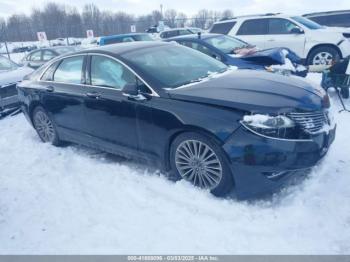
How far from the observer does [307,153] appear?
2.97 meters

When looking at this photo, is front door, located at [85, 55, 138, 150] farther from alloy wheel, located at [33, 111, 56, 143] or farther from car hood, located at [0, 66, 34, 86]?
car hood, located at [0, 66, 34, 86]

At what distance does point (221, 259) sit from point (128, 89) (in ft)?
6.68

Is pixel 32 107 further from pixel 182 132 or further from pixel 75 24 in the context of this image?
pixel 75 24

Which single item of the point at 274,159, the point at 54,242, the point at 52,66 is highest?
the point at 52,66

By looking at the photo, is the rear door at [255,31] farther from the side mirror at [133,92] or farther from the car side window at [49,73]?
the side mirror at [133,92]

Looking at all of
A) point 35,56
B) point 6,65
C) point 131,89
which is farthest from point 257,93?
point 35,56

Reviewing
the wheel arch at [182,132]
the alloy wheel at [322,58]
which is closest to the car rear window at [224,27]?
the alloy wheel at [322,58]

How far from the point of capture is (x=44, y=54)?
41.4 feet

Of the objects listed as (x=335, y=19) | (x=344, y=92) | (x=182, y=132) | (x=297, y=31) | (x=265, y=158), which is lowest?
(x=344, y=92)

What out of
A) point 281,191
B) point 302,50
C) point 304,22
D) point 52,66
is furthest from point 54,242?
point 304,22

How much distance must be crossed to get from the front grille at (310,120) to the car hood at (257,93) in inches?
2.2

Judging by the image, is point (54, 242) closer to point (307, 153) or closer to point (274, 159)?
point (274, 159)

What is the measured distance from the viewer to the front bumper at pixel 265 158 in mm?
2920

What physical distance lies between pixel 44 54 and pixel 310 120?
12.0 meters
